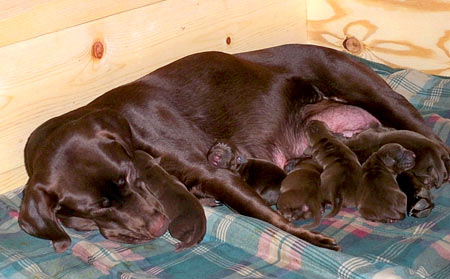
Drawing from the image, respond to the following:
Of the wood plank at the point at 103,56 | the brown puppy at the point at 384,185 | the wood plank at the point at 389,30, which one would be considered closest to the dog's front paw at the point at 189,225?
the brown puppy at the point at 384,185

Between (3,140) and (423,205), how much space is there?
170cm

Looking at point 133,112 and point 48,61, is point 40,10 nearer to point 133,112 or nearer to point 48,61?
point 48,61

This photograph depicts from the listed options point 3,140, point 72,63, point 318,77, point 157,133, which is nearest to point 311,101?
point 318,77

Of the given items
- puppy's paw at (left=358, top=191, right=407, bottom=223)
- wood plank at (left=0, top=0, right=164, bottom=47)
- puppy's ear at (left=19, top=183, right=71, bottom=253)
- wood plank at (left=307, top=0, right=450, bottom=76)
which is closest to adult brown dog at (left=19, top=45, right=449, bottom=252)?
puppy's ear at (left=19, top=183, right=71, bottom=253)

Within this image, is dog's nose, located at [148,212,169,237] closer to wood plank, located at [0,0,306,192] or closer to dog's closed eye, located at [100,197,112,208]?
dog's closed eye, located at [100,197,112,208]

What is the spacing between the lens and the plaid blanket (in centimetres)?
257

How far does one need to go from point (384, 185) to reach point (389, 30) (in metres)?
1.44

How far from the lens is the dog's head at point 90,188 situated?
2.64 metres

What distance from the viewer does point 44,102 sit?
323cm

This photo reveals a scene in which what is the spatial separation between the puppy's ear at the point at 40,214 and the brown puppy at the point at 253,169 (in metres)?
0.68

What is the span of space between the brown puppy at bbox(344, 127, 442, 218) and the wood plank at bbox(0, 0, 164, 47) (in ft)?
3.94

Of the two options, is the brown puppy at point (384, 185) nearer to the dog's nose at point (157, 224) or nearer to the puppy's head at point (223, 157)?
the puppy's head at point (223, 157)

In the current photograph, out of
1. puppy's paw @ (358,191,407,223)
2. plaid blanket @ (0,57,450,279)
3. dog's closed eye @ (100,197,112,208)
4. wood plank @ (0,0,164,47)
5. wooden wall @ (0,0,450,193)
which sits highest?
wood plank @ (0,0,164,47)

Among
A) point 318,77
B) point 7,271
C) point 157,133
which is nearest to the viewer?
point 7,271
